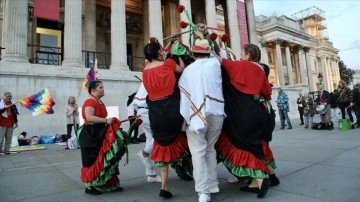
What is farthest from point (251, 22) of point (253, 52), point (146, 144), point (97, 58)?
point (146, 144)

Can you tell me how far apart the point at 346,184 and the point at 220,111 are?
75.4 inches

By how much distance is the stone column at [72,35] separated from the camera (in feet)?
47.7

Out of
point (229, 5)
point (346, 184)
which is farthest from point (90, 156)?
point (229, 5)

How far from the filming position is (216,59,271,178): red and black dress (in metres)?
3.27

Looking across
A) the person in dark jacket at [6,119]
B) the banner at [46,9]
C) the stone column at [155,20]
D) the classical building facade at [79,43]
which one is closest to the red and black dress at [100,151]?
the person in dark jacket at [6,119]

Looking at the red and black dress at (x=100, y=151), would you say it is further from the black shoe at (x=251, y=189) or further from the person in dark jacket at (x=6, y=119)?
the person in dark jacket at (x=6, y=119)

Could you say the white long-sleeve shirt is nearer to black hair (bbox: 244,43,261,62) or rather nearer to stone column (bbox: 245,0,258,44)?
black hair (bbox: 244,43,261,62)

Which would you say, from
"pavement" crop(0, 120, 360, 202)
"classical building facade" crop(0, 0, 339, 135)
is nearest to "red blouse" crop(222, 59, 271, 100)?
"pavement" crop(0, 120, 360, 202)

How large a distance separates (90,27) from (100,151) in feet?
59.2

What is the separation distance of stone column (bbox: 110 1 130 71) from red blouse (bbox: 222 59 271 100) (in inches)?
525

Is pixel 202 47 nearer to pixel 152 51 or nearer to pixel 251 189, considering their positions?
pixel 152 51

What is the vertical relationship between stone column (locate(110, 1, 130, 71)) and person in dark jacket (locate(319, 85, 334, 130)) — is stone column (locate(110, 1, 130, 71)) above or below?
above

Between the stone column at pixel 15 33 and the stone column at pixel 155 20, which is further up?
the stone column at pixel 155 20

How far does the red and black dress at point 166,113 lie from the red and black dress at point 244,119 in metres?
0.64
